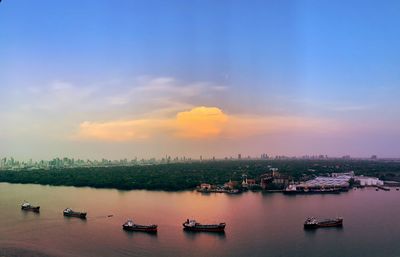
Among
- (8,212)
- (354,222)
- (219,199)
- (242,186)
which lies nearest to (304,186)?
(242,186)

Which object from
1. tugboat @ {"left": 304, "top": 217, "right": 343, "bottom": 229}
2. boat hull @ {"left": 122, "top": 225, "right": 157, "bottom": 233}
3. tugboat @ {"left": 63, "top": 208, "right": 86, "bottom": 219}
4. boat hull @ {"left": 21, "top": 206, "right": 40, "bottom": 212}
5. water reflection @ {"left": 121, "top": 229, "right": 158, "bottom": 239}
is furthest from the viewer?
boat hull @ {"left": 21, "top": 206, "right": 40, "bottom": 212}

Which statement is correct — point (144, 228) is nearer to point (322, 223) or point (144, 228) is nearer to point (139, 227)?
point (139, 227)

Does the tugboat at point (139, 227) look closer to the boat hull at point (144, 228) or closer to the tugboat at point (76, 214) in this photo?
the boat hull at point (144, 228)

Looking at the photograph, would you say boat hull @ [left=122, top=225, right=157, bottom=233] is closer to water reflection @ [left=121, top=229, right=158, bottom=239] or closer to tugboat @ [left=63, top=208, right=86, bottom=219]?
water reflection @ [left=121, top=229, right=158, bottom=239]

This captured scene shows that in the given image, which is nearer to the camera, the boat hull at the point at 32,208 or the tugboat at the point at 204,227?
the tugboat at the point at 204,227

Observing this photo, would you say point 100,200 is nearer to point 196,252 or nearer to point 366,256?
point 196,252

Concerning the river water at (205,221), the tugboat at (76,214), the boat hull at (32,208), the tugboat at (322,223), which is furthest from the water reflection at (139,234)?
the boat hull at (32,208)

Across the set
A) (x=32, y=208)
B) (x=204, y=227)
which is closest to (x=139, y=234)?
(x=204, y=227)

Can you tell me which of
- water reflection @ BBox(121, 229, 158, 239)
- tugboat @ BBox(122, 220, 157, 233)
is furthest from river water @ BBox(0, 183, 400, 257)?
tugboat @ BBox(122, 220, 157, 233)
